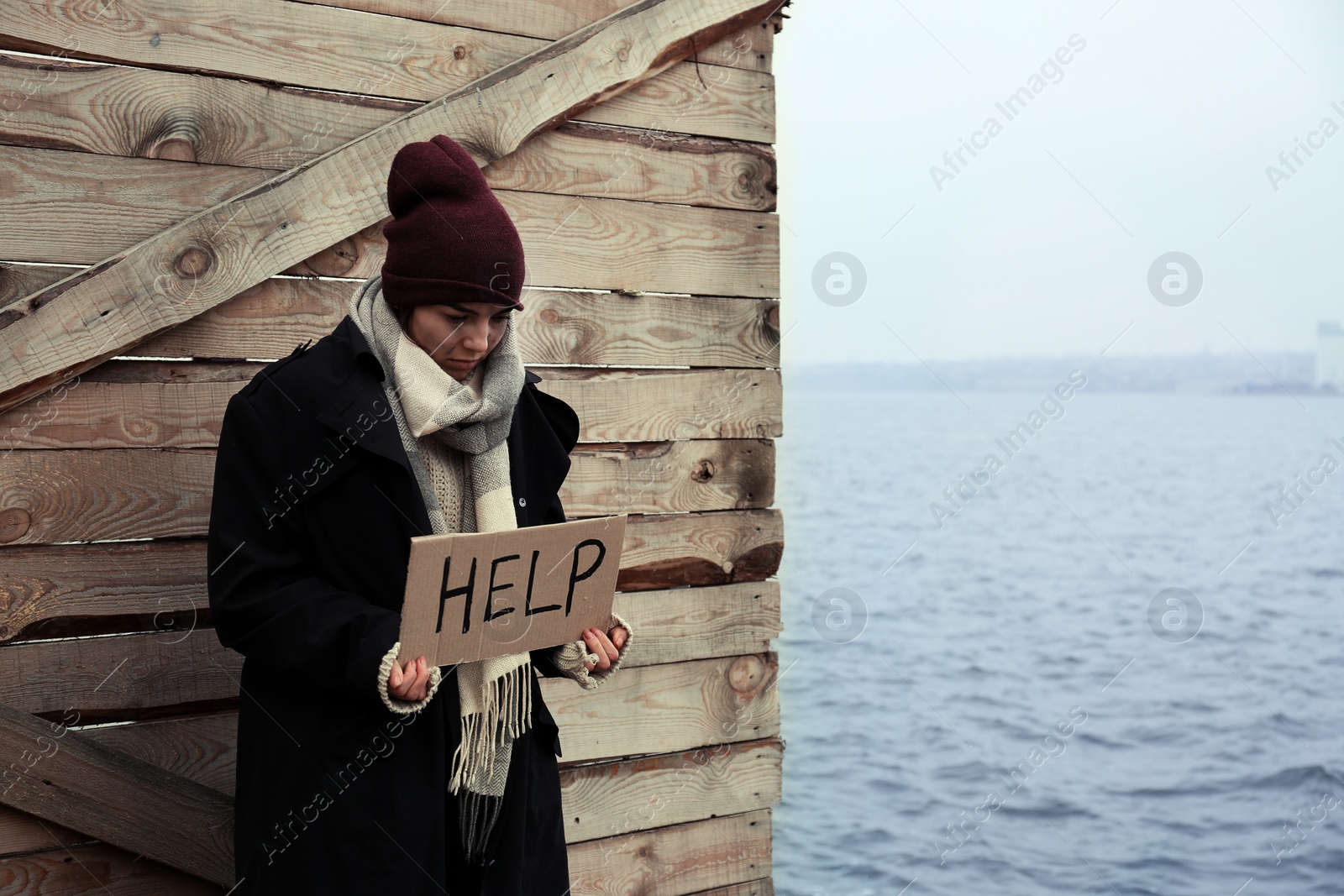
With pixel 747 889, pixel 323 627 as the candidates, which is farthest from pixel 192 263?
pixel 747 889

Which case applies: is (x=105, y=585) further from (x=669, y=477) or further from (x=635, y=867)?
(x=635, y=867)

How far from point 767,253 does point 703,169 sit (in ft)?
0.95

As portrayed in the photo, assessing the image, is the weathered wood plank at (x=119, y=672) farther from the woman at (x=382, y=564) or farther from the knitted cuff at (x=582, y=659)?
the knitted cuff at (x=582, y=659)

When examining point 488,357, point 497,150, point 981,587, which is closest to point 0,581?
point 488,357

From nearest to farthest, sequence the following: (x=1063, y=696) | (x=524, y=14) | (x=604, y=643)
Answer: (x=604, y=643) < (x=524, y=14) < (x=1063, y=696)

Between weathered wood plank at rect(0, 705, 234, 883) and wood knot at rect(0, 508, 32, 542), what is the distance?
1.07 feet

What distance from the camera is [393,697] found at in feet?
5.33

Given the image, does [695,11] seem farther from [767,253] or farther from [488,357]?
[488,357]

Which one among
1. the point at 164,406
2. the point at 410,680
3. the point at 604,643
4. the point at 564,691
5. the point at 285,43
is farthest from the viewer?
the point at 564,691

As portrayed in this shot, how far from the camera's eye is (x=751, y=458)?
9.78 ft

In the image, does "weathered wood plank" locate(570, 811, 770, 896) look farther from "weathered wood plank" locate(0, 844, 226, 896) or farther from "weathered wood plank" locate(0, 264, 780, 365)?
"weathered wood plank" locate(0, 264, 780, 365)

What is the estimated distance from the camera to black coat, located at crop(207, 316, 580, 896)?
1.66 m

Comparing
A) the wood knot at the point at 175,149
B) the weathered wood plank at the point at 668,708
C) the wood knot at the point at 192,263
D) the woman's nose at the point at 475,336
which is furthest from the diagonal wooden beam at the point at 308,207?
the weathered wood plank at the point at 668,708

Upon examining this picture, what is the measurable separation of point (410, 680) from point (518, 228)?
1346mm
